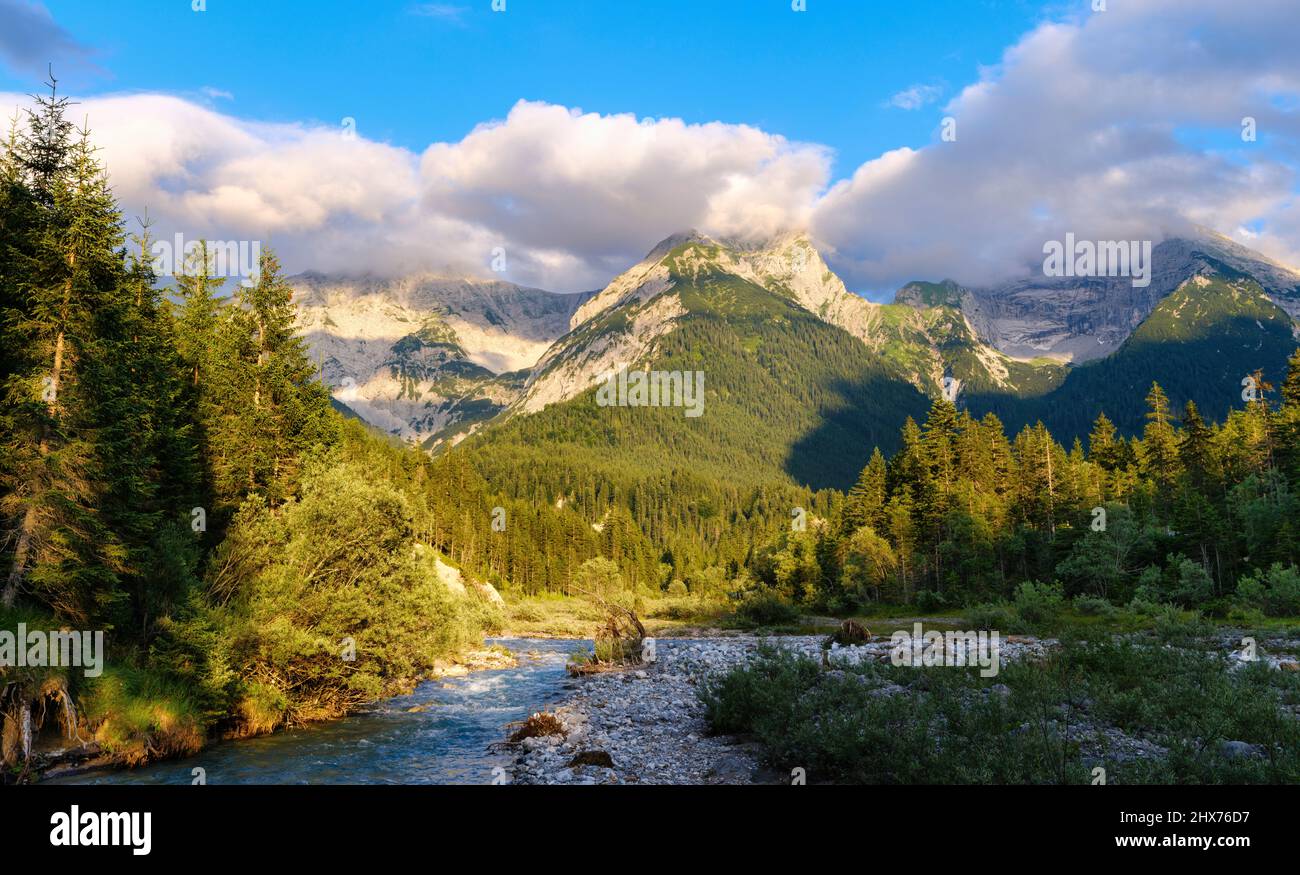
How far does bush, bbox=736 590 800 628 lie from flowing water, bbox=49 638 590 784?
44.1 metres

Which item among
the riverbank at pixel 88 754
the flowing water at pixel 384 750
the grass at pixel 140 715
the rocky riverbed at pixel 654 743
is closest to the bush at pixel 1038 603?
the rocky riverbed at pixel 654 743

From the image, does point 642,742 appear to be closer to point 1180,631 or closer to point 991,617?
point 1180,631

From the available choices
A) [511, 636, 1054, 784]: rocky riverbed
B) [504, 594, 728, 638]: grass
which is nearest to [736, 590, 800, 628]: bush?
[504, 594, 728, 638]: grass

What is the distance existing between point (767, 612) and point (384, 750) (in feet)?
196

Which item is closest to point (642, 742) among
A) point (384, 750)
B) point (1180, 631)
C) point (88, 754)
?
point (384, 750)

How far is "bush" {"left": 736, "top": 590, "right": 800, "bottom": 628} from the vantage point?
8050cm

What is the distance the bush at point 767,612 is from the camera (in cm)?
8050

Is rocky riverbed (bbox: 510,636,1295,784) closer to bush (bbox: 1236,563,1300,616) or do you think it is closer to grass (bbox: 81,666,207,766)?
grass (bbox: 81,666,207,766)

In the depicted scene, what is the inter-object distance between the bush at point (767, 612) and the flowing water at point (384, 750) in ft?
145

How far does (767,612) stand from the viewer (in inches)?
3177

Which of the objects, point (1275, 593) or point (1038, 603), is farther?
point (1038, 603)
